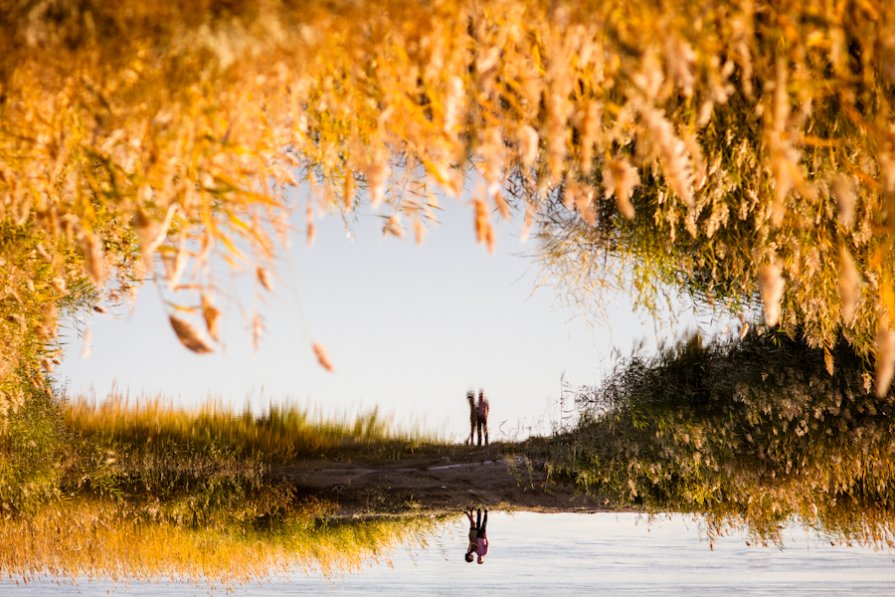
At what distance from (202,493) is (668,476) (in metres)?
6.19

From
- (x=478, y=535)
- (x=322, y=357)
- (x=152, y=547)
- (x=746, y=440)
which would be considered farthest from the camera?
(x=478, y=535)

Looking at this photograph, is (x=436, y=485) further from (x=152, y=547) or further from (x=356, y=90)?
(x=356, y=90)

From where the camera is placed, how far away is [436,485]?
11383 millimetres

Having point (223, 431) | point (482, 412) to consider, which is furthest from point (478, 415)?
point (223, 431)

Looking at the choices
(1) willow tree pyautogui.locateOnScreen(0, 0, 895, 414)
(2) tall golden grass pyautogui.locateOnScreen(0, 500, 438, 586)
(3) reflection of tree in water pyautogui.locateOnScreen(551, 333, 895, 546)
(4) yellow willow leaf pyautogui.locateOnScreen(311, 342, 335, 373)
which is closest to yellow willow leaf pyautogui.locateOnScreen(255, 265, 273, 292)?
(1) willow tree pyautogui.locateOnScreen(0, 0, 895, 414)

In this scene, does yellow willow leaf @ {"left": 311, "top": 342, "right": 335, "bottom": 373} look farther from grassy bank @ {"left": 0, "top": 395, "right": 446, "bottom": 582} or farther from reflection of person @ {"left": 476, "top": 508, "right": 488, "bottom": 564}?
reflection of person @ {"left": 476, "top": 508, "right": 488, "bottom": 564}

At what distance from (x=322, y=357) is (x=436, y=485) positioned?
30.3 ft

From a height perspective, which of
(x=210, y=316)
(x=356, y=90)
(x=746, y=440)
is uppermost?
(x=356, y=90)

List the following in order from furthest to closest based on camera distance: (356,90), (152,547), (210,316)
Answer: (152,547) → (356,90) → (210,316)

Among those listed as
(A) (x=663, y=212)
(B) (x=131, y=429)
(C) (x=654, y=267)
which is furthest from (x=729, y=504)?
(B) (x=131, y=429)

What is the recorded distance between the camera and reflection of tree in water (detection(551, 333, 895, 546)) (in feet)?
31.1

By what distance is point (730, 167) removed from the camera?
488cm

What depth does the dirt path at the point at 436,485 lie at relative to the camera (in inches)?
436

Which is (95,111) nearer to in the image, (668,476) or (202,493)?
(668,476)
